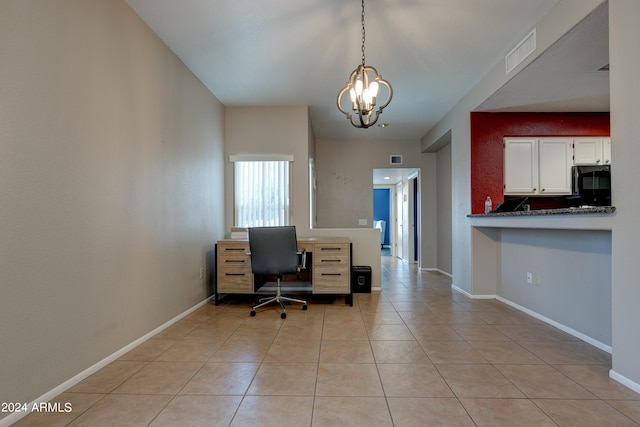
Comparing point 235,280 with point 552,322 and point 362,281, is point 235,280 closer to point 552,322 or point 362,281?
point 362,281

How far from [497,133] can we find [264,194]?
3.22m

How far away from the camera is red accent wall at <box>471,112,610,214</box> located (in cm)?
399

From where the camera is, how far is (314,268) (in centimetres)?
378

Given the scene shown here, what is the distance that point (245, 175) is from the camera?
15.0ft

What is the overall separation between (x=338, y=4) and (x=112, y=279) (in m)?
2.66

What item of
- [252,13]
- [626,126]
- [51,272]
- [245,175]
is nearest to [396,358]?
[626,126]

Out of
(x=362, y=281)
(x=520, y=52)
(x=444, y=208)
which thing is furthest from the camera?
(x=444, y=208)

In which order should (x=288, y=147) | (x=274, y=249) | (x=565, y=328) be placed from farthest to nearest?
(x=288, y=147), (x=274, y=249), (x=565, y=328)

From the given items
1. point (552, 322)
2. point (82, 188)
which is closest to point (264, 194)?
point (82, 188)

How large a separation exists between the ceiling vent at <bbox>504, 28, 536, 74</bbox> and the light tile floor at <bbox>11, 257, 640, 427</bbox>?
97.7 inches

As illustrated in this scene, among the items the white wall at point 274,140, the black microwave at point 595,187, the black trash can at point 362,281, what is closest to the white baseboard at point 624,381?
the black microwave at point 595,187

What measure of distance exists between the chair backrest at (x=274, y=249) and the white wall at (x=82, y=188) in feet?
2.50

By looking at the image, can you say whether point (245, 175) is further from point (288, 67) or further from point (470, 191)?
point (470, 191)

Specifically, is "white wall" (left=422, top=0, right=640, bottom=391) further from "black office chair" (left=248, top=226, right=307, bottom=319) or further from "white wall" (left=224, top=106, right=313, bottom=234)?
"white wall" (left=224, top=106, right=313, bottom=234)
